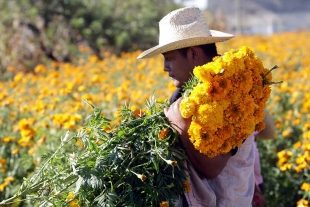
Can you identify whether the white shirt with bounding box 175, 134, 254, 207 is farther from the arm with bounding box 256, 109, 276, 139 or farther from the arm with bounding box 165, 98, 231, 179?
the arm with bounding box 256, 109, 276, 139

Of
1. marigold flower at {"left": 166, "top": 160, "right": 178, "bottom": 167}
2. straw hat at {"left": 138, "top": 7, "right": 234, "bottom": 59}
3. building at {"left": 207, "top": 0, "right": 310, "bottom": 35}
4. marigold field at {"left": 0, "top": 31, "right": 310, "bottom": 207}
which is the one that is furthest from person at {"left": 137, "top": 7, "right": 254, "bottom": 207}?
building at {"left": 207, "top": 0, "right": 310, "bottom": 35}

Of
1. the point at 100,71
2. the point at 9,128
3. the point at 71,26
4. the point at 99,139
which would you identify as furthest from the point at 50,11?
the point at 99,139

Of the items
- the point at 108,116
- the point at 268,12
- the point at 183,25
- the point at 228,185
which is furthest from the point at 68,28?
the point at 268,12

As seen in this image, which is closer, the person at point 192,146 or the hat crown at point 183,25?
the person at point 192,146

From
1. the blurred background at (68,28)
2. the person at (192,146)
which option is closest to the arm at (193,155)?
the person at (192,146)

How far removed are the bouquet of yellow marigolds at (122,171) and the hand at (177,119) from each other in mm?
34

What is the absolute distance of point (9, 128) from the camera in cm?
465

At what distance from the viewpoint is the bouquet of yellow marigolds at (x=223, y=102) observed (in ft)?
7.32

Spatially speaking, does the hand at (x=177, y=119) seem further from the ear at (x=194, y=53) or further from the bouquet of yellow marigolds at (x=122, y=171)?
the ear at (x=194, y=53)

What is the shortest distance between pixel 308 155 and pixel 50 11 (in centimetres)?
683

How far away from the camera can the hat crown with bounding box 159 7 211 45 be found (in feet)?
8.57

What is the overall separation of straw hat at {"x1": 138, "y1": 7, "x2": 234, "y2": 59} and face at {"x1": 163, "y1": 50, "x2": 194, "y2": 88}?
0.04m

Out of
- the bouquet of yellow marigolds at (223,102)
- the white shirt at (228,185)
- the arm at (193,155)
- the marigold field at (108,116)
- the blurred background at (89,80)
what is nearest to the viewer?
the bouquet of yellow marigolds at (223,102)

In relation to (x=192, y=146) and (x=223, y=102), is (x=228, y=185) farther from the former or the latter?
(x=223, y=102)
